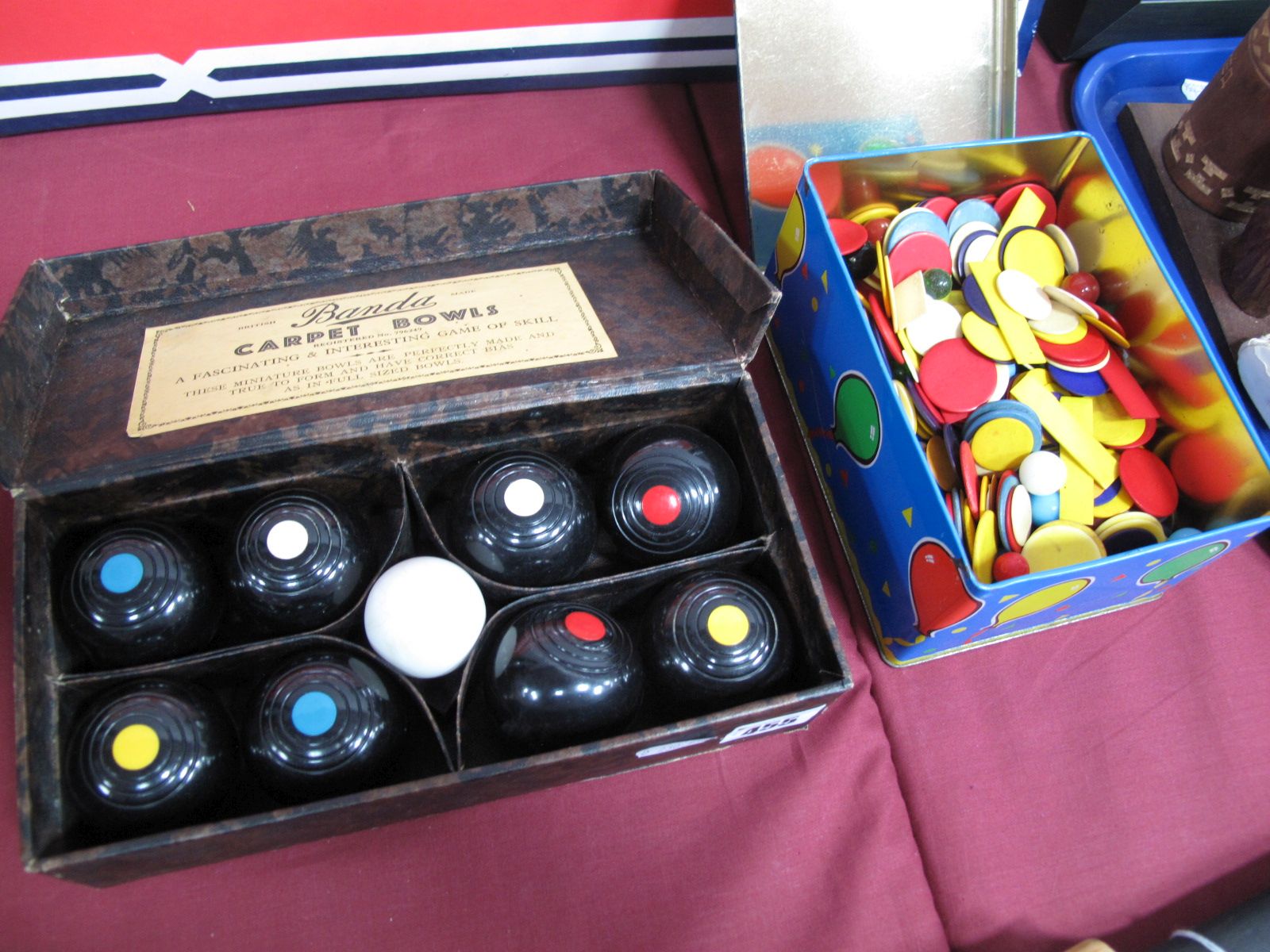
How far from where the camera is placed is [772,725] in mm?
744

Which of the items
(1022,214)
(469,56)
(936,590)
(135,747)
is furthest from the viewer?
(469,56)

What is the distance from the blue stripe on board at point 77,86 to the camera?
102 centimetres

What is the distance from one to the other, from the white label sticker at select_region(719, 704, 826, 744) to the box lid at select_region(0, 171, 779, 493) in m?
0.31

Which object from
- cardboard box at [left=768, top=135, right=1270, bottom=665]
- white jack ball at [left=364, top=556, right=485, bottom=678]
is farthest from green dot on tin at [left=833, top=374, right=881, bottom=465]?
white jack ball at [left=364, top=556, right=485, bottom=678]

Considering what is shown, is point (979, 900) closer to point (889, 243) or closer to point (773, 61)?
point (889, 243)

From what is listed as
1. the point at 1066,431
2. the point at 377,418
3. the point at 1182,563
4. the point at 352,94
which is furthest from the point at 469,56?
the point at 1182,563

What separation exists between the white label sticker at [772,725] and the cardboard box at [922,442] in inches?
5.1

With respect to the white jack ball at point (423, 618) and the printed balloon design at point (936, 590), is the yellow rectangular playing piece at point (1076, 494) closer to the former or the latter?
the printed balloon design at point (936, 590)

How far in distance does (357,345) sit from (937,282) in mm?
613

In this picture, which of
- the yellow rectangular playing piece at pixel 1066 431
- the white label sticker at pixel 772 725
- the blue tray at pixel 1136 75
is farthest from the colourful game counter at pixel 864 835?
the blue tray at pixel 1136 75

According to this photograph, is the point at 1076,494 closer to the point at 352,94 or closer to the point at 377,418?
the point at 377,418

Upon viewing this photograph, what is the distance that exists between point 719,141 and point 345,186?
1.62 ft

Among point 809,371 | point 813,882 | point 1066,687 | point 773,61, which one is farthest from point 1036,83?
point 813,882

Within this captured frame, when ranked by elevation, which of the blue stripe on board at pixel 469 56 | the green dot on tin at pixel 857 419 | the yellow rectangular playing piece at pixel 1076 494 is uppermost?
the blue stripe on board at pixel 469 56
